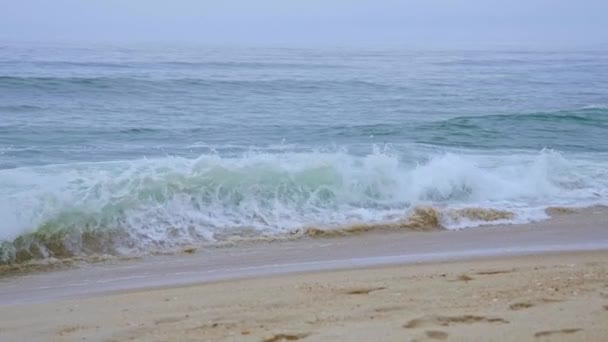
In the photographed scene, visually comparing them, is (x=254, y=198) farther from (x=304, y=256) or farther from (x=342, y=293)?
(x=342, y=293)

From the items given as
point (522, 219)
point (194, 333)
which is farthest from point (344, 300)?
point (522, 219)

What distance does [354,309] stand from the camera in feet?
15.7

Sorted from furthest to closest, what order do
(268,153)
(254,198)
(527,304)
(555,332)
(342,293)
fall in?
(268,153)
(254,198)
(342,293)
(527,304)
(555,332)

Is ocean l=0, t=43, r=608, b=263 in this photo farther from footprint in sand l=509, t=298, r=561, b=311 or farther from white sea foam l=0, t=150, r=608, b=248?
footprint in sand l=509, t=298, r=561, b=311

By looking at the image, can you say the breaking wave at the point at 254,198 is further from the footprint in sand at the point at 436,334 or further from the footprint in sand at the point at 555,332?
the footprint in sand at the point at 555,332

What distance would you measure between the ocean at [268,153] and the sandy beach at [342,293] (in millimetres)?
777

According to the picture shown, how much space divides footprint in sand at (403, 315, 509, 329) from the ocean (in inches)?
144

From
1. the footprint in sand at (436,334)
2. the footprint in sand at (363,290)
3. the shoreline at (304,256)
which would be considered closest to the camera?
the footprint in sand at (436,334)

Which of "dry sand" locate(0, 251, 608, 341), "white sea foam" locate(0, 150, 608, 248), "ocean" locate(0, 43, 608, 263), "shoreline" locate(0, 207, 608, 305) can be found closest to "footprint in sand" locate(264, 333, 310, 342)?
"dry sand" locate(0, 251, 608, 341)

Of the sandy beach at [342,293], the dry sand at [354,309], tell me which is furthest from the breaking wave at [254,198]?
the dry sand at [354,309]

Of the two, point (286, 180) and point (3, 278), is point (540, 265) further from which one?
point (3, 278)

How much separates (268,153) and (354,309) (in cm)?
821

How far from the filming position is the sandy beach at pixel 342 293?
434cm

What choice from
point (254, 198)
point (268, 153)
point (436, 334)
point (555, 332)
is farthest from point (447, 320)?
point (268, 153)
